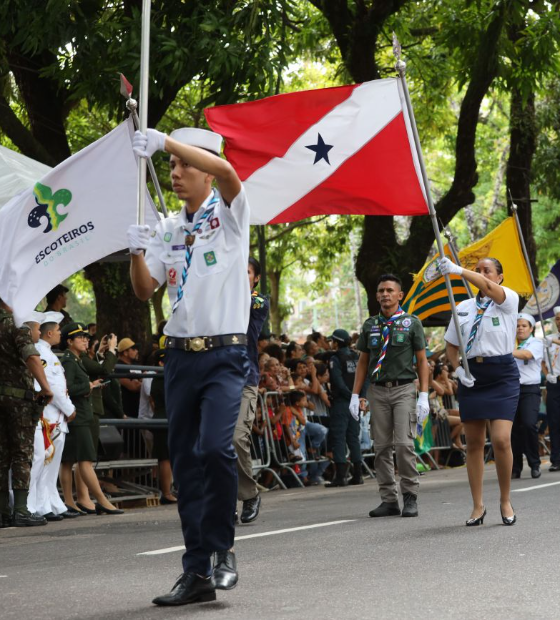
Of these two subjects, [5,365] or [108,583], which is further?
[5,365]

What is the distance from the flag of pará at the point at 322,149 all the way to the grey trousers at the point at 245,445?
1572mm

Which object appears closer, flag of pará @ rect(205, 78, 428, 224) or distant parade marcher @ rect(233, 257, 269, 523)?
distant parade marcher @ rect(233, 257, 269, 523)

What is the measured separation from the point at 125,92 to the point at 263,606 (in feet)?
11.2

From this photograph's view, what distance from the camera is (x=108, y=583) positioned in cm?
616

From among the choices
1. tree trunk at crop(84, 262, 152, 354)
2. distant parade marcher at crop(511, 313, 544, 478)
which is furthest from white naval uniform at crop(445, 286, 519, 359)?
tree trunk at crop(84, 262, 152, 354)

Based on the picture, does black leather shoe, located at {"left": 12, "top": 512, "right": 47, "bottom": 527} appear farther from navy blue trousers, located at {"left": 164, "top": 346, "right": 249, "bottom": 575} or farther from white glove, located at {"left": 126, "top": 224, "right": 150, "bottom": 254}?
white glove, located at {"left": 126, "top": 224, "right": 150, "bottom": 254}

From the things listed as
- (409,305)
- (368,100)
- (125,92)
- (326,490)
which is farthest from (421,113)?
(125,92)

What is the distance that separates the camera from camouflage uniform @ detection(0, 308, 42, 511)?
10750 millimetres

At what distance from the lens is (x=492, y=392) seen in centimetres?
912

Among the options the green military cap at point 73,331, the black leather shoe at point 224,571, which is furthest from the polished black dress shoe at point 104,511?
the black leather shoe at point 224,571

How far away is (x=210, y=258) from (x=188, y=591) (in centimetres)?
150

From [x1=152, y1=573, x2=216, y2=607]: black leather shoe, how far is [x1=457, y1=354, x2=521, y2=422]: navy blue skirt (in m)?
4.19

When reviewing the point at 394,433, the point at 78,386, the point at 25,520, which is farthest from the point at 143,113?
the point at 78,386

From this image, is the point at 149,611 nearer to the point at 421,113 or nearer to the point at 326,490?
the point at 326,490
